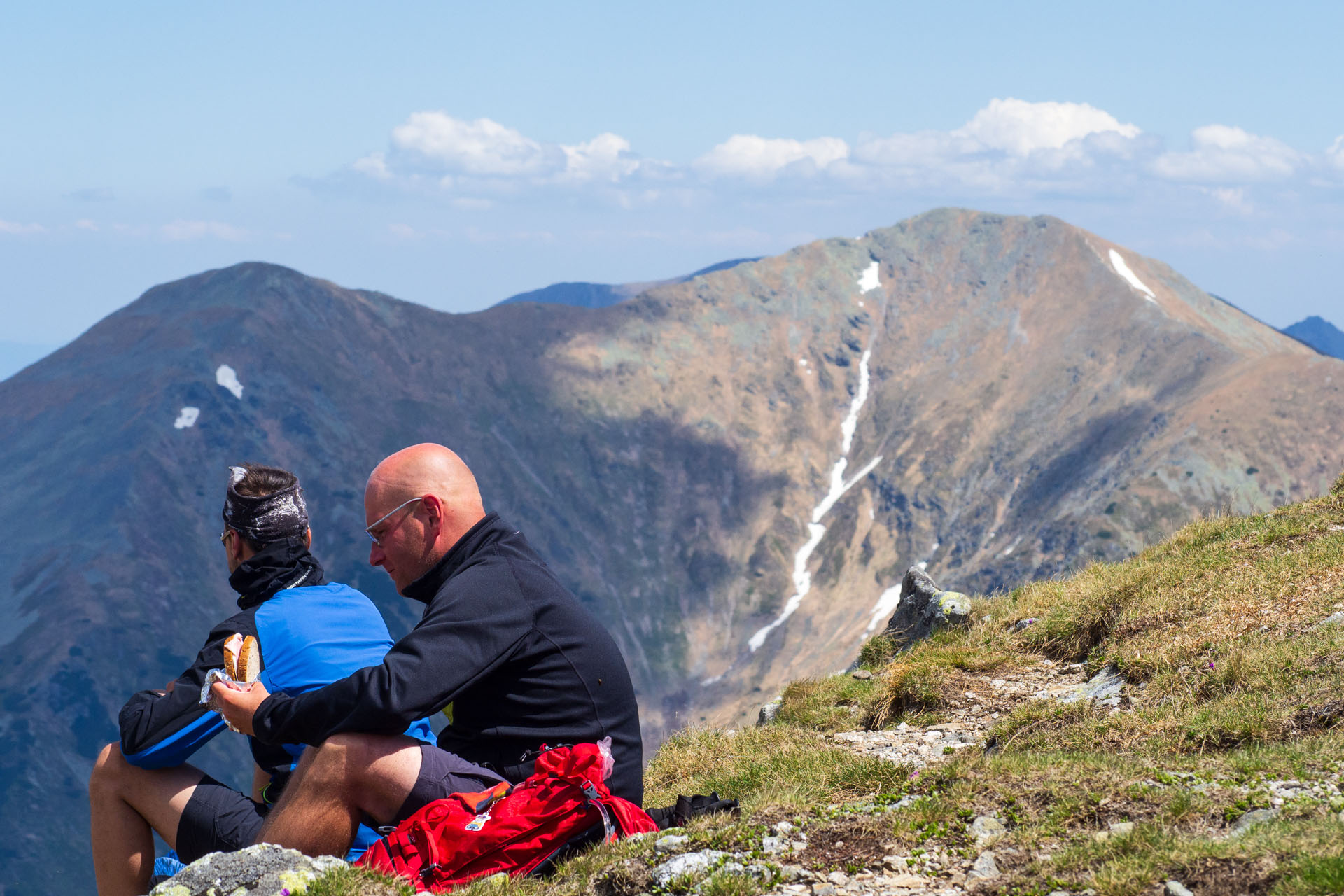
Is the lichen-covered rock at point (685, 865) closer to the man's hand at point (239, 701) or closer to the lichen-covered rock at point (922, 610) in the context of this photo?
the man's hand at point (239, 701)

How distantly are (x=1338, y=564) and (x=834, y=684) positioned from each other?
5652 mm

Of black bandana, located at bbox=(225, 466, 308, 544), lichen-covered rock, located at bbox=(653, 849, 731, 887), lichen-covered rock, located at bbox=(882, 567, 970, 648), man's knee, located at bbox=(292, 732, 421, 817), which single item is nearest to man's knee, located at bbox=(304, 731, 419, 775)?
man's knee, located at bbox=(292, 732, 421, 817)

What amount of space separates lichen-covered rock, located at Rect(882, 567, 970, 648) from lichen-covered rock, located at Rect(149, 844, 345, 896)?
10.3 metres

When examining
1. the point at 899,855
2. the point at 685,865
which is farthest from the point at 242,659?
the point at 899,855

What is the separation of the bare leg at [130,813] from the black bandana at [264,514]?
1.43 m

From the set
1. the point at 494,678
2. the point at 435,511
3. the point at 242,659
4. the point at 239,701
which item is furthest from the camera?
the point at 435,511

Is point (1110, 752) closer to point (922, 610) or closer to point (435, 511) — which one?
point (435, 511)

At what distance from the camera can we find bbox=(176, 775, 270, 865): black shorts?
19.5ft

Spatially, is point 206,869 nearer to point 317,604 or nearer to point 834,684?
point 317,604

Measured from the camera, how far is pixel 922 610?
48.4 ft

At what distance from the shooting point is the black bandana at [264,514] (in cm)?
632

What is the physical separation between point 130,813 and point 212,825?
1.93ft

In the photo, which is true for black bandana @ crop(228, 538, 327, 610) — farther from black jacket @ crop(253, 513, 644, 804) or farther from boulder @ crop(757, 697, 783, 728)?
boulder @ crop(757, 697, 783, 728)

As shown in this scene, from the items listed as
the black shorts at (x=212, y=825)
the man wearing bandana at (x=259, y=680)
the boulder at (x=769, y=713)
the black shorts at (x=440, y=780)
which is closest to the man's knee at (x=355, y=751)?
the black shorts at (x=440, y=780)
